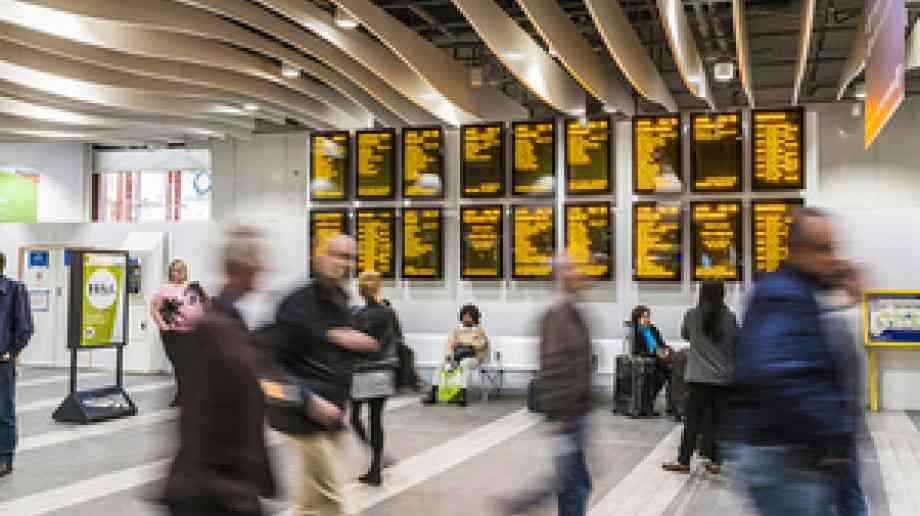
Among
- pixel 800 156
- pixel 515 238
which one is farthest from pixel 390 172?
pixel 800 156

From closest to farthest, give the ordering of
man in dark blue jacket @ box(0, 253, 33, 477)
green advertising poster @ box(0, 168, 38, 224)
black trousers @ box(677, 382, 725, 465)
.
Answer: man in dark blue jacket @ box(0, 253, 33, 477)
black trousers @ box(677, 382, 725, 465)
green advertising poster @ box(0, 168, 38, 224)

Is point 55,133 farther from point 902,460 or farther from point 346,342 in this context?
point 902,460

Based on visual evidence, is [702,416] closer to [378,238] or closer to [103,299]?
[378,238]

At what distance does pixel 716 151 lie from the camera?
34.0ft

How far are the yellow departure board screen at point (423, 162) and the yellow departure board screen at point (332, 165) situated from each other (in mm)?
873

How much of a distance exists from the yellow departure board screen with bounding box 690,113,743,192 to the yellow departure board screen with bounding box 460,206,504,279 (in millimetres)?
2589

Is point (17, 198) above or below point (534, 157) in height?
below

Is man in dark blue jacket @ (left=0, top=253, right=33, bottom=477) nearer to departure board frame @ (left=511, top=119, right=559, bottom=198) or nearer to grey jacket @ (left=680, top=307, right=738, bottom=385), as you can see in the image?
grey jacket @ (left=680, top=307, right=738, bottom=385)

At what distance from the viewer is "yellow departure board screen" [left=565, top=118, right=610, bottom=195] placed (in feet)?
35.3

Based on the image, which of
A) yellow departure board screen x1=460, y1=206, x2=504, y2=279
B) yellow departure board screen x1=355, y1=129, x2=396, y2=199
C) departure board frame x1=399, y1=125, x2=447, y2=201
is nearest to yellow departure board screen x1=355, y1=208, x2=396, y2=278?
yellow departure board screen x1=355, y1=129, x2=396, y2=199

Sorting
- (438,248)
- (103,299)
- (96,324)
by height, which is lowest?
(96,324)

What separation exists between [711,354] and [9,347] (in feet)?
17.7

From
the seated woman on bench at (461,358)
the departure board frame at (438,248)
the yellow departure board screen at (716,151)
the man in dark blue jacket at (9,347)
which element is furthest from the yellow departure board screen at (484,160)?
the man in dark blue jacket at (9,347)

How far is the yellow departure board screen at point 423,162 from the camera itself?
1149 cm
